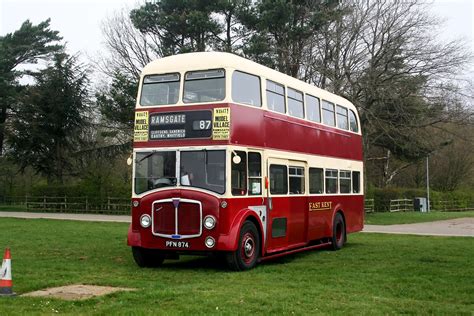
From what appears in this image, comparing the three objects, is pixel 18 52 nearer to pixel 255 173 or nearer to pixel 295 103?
pixel 295 103

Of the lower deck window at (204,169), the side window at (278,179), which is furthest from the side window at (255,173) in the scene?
the lower deck window at (204,169)

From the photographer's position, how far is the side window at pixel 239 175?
1216 cm

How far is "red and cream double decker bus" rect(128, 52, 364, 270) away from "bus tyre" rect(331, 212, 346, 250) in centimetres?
288

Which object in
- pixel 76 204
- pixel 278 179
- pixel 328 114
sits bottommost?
pixel 76 204

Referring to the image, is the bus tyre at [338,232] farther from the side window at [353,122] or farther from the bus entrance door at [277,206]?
the bus entrance door at [277,206]

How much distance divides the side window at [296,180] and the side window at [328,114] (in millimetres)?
2296

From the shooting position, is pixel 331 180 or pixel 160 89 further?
pixel 331 180

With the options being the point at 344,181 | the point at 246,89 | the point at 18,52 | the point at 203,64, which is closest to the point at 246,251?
the point at 246,89

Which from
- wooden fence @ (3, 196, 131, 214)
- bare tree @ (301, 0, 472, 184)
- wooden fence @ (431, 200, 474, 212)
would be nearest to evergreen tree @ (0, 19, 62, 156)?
wooden fence @ (3, 196, 131, 214)

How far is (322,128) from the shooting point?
1656 centimetres

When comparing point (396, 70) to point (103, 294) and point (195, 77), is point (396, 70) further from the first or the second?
point (103, 294)

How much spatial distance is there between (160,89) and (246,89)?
1826 mm

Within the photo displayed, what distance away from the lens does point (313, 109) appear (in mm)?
16234

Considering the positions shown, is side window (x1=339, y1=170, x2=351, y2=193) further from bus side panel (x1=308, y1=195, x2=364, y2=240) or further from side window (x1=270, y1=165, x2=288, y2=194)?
side window (x1=270, y1=165, x2=288, y2=194)
